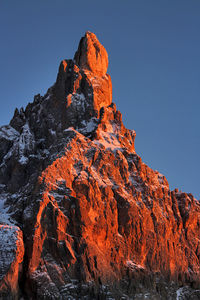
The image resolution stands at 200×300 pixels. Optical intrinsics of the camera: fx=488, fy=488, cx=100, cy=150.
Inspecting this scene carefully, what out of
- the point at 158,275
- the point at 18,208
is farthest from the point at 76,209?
the point at 158,275

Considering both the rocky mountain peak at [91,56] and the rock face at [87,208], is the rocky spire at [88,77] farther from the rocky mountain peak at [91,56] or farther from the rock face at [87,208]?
the rock face at [87,208]

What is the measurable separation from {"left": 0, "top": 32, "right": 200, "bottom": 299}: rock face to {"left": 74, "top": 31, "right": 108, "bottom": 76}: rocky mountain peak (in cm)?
166

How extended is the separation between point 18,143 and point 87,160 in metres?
21.8

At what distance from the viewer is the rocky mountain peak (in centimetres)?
13650

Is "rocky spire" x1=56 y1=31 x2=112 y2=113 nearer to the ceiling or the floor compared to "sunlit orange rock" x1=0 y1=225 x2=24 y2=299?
nearer to the ceiling

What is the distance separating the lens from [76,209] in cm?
9081

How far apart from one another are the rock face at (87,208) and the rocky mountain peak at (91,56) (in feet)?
5.45

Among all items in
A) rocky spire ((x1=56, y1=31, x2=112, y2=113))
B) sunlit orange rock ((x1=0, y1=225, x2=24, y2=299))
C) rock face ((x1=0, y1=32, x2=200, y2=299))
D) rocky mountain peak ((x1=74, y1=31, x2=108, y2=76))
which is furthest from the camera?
rocky mountain peak ((x1=74, y1=31, x2=108, y2=76))

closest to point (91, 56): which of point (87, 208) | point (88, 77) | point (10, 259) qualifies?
point (88, 77)

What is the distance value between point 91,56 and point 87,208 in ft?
194

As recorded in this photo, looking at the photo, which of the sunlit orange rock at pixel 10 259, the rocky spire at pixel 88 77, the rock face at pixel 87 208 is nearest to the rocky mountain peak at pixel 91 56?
the rocky spire at pixel 88 77

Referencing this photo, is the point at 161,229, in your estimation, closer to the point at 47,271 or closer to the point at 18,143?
the point at 47,271

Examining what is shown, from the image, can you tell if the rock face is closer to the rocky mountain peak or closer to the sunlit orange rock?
the sunlit orange rock

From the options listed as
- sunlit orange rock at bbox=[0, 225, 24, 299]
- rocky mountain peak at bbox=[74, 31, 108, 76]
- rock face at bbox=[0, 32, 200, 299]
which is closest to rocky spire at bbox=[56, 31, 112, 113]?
rocky mountain peak at bbox=[74, 31, 108, 76]
